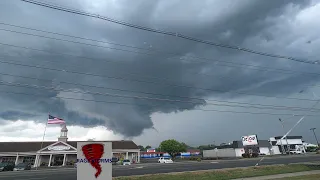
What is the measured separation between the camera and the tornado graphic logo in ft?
29.2

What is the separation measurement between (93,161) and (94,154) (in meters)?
0.26

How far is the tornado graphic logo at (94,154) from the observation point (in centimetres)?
889

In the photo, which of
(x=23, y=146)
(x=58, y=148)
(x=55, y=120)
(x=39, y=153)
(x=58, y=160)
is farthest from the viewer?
(x=23, y=146)

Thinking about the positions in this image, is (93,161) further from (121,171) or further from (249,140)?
(249,140)

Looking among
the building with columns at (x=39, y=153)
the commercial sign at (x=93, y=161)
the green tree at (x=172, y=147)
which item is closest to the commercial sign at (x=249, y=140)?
the green tree at (x=172, y=147)

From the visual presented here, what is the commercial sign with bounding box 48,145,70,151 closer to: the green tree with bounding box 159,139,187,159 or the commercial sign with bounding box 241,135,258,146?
the green tree with bounding box 159,139,187,159

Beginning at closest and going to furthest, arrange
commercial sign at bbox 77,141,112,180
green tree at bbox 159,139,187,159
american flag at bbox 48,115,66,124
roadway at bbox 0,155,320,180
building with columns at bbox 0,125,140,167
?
commercial sign at bbox 77,141,112,180 < roadway at bbox 0,155,320,180 < american flag at bbox 48,115,66,124 < building with columns at bbox 0,125,140,167 < green tree at bbox 159,139,187,159

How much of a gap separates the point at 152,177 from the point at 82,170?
1115cm

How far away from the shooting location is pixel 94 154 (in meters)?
8.96

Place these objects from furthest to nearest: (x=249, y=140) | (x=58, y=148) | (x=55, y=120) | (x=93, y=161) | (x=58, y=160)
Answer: (x=249, y=140) < (x=58, y=160) < (x=58, y=148) < (x=55, y=120) < (x=93, y=161)

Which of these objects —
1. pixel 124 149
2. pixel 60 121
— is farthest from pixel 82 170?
pixel 124 149

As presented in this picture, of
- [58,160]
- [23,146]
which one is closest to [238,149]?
[58,160]

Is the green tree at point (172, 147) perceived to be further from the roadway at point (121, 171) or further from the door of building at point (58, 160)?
the roadway at point (121, 171)

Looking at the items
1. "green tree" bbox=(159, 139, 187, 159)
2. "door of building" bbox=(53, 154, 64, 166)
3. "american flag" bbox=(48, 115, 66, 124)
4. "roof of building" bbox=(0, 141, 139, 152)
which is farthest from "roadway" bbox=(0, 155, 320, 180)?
"green tree" bbox=(159, 139, 187, 159)
